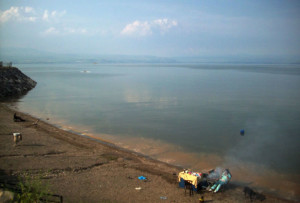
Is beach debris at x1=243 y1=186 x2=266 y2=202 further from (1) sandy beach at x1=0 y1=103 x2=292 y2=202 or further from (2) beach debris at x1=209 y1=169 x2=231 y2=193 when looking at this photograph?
(2) beach debris at x1=209 y1=169 x2=231 y2=193

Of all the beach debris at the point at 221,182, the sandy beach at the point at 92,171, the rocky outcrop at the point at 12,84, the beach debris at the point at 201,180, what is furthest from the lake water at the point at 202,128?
the rocky outcrop at the point at 12,84

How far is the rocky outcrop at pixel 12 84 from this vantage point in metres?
38.8

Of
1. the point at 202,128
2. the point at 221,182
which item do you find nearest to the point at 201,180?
the point at 221,182

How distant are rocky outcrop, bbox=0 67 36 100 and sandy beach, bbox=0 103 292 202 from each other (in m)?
23.5

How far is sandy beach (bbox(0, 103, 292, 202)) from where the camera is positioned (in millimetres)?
10922

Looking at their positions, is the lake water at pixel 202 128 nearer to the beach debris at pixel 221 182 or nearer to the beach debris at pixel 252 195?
the beach debris at pixel 252 195

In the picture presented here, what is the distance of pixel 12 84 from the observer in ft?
138

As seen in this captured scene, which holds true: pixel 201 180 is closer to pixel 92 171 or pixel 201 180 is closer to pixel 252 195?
pixel 252 195

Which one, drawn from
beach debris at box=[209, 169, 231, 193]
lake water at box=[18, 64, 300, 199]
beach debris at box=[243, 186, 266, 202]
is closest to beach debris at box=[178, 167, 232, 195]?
beach debris at box=[209, 169, 231, 193]

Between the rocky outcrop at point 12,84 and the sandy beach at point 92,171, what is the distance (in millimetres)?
23508

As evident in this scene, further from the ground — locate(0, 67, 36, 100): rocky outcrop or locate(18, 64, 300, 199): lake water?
locate(0, 67, 36, 100): rocky outcrop

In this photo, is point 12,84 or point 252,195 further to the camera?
point 12,84

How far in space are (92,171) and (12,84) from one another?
35790 mm

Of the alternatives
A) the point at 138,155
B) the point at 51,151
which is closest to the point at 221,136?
the point at 138,155
